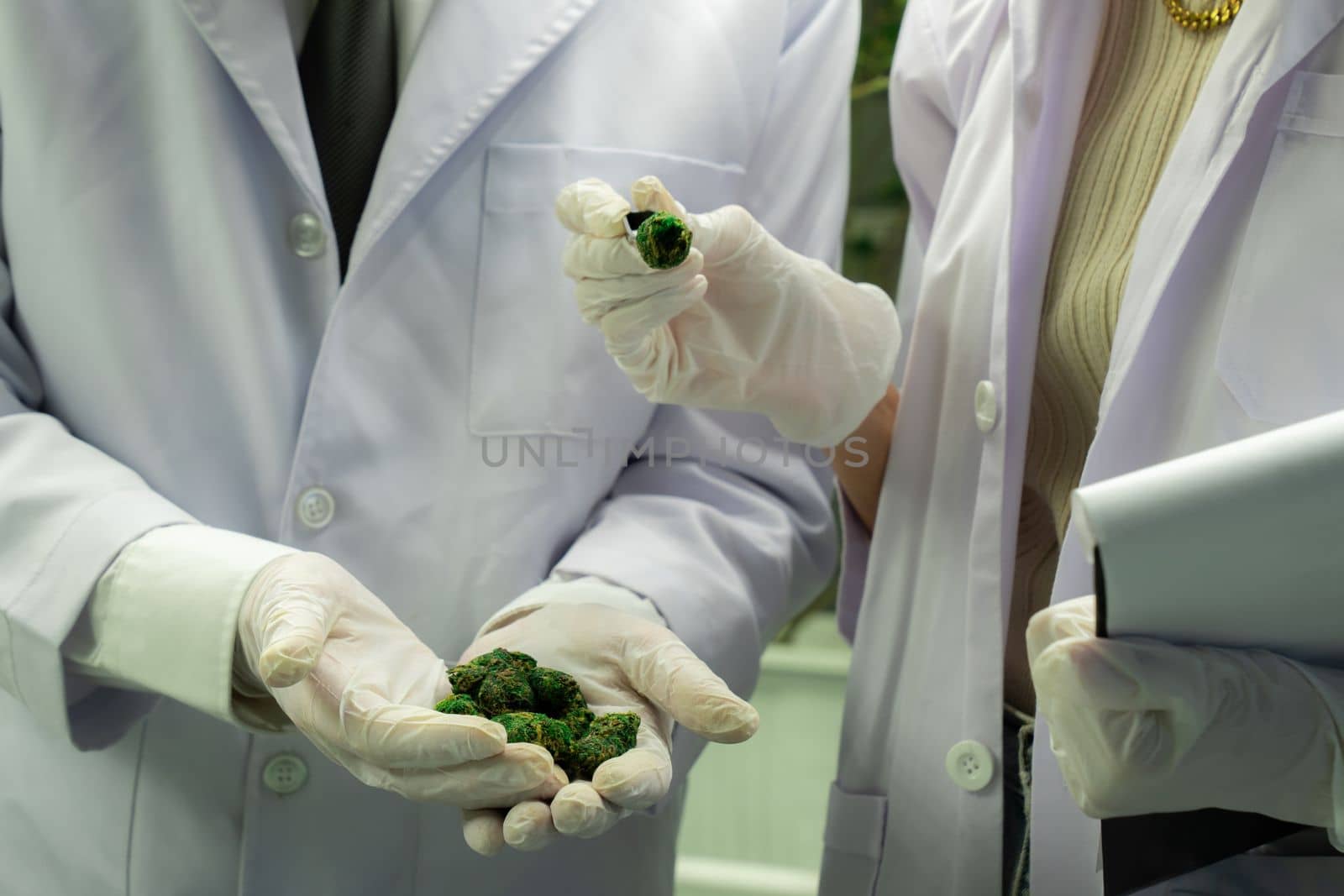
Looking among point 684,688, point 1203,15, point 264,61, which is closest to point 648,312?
point 684,688

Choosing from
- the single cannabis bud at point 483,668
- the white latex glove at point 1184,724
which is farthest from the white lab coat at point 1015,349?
the single cannabis bud at point 483,668

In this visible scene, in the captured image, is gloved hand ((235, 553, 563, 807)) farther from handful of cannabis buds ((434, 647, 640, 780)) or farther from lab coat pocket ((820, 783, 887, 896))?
lab coat pocket ((820, 783, 887, 896))

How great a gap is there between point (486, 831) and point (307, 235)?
1.93 feet

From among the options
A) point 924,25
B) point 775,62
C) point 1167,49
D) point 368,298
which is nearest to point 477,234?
point 368,298

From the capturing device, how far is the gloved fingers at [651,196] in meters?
0.90

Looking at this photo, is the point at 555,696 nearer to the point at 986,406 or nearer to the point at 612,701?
the point at 612,701

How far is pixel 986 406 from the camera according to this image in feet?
3.35

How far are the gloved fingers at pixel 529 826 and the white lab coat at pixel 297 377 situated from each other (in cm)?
33

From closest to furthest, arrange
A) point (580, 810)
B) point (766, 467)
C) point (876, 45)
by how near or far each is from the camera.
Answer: point (580, 810) < point (766, 467) < point (876, 45)

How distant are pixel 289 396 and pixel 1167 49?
881 mm

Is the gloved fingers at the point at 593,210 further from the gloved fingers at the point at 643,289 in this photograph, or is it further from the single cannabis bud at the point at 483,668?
the single cannabis bud at the point at 483,668

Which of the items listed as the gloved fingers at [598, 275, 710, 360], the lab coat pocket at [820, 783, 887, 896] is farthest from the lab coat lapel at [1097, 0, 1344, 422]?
the lab coat pocket at [820, 783, 887, 896]

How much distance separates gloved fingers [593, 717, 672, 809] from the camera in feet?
2.55

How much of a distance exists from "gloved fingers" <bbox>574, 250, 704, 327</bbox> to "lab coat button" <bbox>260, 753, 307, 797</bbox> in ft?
1.67
